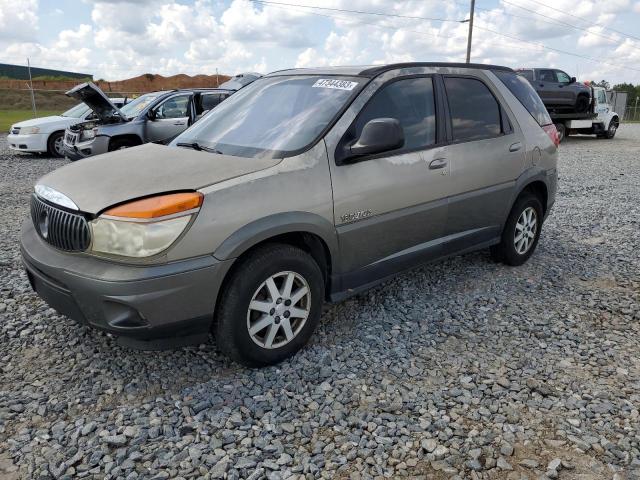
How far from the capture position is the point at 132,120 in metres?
10.6

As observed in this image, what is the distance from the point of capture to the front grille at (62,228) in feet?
9.03

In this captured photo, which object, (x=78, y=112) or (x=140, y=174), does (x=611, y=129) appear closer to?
(x=78, y=112)

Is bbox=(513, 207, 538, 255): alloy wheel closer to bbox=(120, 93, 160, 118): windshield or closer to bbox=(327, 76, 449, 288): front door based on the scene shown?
bbox=(327, 76, 449, 288): front door

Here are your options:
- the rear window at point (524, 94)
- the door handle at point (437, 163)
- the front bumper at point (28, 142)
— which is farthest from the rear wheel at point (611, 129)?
the front bumper at point (28, 142)

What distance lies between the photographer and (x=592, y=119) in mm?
19062

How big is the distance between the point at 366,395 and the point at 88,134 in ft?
32.2

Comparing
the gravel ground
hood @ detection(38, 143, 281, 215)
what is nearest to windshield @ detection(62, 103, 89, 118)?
the gravel ground

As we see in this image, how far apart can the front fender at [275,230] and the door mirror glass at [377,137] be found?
51 centimetres

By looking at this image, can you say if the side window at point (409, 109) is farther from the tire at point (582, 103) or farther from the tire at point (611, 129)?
the tire at point (611, 129)

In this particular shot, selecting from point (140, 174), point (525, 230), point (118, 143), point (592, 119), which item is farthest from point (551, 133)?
point (592, 119)

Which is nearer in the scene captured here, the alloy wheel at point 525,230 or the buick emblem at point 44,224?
the buick emblem at point 44,224

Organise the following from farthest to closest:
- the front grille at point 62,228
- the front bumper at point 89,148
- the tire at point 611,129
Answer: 1. the tire at point 611,129
2. the front bumper at point 89,148
3. the front grille at point 62,228

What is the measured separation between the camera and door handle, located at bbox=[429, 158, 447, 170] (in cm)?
386

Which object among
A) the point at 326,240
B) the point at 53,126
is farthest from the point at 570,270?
the point at 53,126
